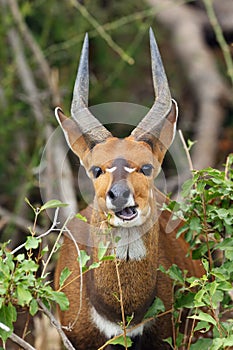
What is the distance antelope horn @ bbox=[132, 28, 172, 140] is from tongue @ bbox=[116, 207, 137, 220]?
470 mm

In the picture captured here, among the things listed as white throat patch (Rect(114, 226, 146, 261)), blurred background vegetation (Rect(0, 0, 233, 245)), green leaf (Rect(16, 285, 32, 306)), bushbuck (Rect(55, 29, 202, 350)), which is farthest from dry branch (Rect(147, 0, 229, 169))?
green leaf (Rect(16, 285, 32, 306))

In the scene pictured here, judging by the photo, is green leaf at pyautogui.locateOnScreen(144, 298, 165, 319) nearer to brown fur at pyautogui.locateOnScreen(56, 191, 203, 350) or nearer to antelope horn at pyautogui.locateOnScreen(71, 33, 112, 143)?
brown fur at pyautogui.locateOnScreen(56, 191, 203, 350)

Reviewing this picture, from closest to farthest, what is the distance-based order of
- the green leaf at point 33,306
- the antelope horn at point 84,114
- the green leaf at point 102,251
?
the green leaf at point 33,306 → the green leaf at point 102,251 → the antelope horn at point 84,114

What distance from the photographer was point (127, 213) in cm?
376

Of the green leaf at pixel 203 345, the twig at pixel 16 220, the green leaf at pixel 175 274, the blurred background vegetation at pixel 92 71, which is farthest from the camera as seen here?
the blurred background vegetation at pixel 92 71

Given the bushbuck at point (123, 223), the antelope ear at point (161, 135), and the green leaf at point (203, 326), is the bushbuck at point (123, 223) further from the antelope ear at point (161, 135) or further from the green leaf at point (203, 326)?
the green leaf at point (203, 326)

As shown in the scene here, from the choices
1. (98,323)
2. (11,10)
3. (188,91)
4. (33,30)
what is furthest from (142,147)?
(188,91)

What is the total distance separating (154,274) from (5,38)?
13.9ft

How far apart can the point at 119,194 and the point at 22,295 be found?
2.06ft

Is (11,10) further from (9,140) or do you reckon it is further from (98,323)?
(98,323)

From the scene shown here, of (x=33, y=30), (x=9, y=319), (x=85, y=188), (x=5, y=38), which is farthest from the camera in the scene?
(x=33, y=30)

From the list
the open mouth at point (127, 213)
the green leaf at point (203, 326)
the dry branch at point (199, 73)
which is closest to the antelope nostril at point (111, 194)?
the open mouth at point (127, 213)

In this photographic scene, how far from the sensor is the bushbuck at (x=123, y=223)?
12.5 feet

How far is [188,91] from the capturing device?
9.29 metres
